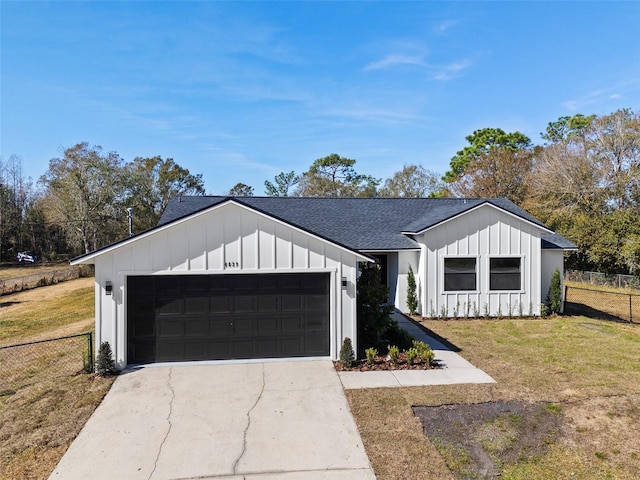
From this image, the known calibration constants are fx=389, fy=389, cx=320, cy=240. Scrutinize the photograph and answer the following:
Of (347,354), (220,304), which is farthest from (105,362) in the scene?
(347,354)

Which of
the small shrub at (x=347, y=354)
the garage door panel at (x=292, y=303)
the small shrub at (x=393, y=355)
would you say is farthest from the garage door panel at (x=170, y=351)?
the small shrub at (x=393, y=355)

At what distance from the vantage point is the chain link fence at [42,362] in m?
8.66

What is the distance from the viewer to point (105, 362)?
8.54 meters

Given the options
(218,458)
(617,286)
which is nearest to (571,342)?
(218,458)

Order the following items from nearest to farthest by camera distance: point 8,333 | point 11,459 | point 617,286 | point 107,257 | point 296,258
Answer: point 11,459 → point 107,257 → point 296,258 → point 8,333 → point 617,286

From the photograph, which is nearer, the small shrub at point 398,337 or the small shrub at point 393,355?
the small shrub at point 393,355

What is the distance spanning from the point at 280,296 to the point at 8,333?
11098mm

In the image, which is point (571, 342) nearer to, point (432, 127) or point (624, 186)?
point (432, 127)

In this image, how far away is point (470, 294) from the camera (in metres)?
14.8

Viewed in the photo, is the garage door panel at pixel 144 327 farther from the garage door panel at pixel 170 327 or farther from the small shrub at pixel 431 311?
the small shrub at pixel 431 311

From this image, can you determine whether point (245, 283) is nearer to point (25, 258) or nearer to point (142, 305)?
point (142, 305)

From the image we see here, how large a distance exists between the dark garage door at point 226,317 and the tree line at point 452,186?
2247 cm

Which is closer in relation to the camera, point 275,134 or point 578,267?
point 578,267

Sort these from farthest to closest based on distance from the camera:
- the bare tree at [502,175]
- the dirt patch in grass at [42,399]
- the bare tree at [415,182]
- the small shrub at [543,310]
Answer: the bare tree at [415,182] < the bare tree at [502,175] < the small shrub at [543,310] < the dirt patch in grass at [42,399]
